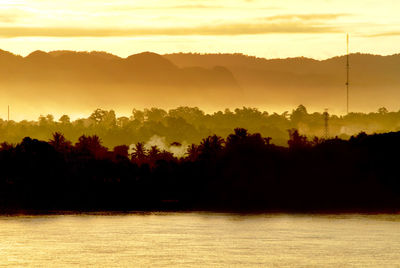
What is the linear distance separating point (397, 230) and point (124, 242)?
45574 millimetres

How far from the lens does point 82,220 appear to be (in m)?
193

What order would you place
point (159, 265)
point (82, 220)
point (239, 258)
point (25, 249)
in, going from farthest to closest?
1. point (82, 220)
2. point (25, 249)
3. point (239, 258)
4. point (159, 265)

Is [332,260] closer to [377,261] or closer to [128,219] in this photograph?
[377,261]

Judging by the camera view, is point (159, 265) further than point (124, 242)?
No

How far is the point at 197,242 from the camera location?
502ft

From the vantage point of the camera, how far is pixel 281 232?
16975cm

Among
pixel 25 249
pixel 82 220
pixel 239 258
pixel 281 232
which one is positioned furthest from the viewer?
pixel 82 220

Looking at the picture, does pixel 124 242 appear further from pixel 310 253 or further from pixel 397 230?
pixel 397 230

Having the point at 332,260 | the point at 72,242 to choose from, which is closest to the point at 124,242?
the point at 72,242

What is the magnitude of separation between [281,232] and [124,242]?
2968 centimetres

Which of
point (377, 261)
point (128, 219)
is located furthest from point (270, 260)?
point (128, 219)

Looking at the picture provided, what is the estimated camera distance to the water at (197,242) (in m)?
129

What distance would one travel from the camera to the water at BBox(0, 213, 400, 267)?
129 m

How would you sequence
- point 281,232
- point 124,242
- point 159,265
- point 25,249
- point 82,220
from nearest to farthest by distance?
1. point 159,265
2. point 25,249
3. point 124,242
4. point 281,232
5. point 82,220
